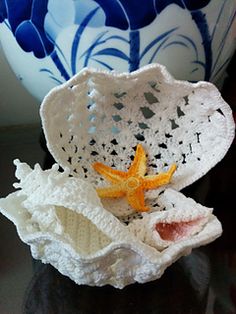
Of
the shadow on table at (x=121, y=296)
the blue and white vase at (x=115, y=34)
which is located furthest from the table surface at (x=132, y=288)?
the blue and white vase at (x=115, y=34)

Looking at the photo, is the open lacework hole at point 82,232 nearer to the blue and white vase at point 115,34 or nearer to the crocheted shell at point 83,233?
the crocheted shell at point 83,233

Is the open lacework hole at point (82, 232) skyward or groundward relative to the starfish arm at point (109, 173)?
skyward

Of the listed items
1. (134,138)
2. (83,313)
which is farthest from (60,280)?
(134,138)

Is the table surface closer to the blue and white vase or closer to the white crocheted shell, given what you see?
the white crocheted shell

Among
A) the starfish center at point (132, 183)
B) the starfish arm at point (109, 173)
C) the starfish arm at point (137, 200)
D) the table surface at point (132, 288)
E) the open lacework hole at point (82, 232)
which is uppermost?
the open lacework hole at point (82, 232)

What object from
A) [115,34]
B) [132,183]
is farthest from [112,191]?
[115,34]

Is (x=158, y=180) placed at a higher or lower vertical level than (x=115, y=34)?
lower

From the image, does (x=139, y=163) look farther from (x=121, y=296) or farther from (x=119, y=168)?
(x=121, y=296)
